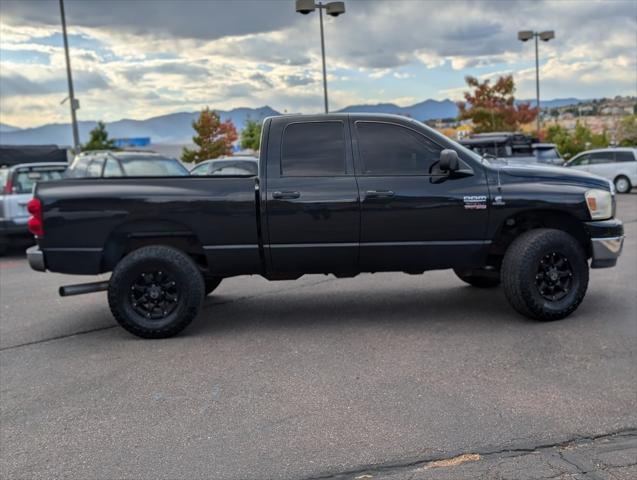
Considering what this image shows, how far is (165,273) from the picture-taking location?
6195 mm

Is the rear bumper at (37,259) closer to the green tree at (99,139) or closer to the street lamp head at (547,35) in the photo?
the street lamp head at (547,35)

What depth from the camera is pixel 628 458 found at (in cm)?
362

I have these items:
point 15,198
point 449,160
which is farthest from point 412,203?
point 15,198

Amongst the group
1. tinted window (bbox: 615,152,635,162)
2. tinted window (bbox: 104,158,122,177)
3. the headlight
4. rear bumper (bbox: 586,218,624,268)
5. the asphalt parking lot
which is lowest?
the asphalt parking lot

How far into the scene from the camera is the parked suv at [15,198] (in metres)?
11.9

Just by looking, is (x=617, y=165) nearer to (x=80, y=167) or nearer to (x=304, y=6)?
(x=304, y=6)

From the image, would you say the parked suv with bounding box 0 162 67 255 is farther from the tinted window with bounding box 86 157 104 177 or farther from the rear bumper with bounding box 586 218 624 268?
the rear bumper with bounding box 586 218 624 268

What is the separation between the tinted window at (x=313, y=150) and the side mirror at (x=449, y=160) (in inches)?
35.9

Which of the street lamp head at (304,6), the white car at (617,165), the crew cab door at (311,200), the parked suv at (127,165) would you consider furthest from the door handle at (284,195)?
the white car at (617,165)

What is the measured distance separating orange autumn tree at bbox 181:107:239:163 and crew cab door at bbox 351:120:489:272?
4968cm

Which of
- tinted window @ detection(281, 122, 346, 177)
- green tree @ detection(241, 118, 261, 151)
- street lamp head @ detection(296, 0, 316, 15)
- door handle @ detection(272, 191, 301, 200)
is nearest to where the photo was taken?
door handle @ detection(272, 191, 301, 200)

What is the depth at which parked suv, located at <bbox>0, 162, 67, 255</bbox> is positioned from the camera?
11.9 m

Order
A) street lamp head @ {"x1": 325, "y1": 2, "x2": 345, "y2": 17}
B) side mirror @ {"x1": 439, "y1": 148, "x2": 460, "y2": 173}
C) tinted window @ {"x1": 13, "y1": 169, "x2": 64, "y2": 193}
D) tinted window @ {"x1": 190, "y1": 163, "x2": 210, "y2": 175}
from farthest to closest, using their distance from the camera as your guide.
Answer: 1. street lamp head @ {"x1": 325, "y1": 2, "x2": 345, "y2": 17}
2. tinted window @ {"x1": 190, "y1": 163, "x2": 210, "y2": 175}
3. tinted window @ {"x1": 13, "y1": 169, "x2": 64, "y2": 193}
4. side mirror @ {"x1": 439, "y1": 148, "x2": 460, "y2": 173}

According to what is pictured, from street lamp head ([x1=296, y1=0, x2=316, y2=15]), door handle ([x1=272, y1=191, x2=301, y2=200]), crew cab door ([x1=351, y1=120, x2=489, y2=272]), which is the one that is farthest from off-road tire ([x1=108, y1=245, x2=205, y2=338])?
street lamp head ([x1=296, y1=0, x2=316, y2=15])
